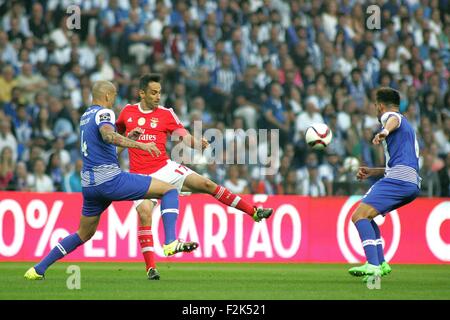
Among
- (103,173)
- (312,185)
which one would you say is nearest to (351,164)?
(312,185)

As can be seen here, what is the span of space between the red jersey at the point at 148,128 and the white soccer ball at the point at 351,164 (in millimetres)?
6170

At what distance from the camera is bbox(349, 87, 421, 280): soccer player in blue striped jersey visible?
445 inches

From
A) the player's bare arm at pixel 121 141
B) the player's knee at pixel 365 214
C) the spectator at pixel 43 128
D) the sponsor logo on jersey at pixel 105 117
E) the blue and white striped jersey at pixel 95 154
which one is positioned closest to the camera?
the player's bare arm at pixel 121 141

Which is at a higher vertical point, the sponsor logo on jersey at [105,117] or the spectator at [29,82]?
the spectator at [29,82]

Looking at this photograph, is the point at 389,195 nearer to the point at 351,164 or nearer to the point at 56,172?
the point at 351,164

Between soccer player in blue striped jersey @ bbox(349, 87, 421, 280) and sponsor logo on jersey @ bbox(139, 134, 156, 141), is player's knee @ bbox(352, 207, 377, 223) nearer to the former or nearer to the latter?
soccer player in blue striped jersey @ bbox(349, 87, 421, 280)

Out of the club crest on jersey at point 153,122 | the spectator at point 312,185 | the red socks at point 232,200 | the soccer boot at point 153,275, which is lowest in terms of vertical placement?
the soccer boot at point 153,275

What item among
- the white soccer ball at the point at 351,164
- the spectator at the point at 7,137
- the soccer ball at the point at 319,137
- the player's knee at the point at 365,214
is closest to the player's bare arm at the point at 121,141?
the player's knee at the point at 365,214

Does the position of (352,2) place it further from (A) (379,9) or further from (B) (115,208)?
(B) (115,208)

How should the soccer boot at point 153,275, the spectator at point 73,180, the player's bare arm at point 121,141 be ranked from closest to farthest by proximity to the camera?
the player's bare arm at point 121,141
the soccer boot at point 153,275
the spectator at point 73,180

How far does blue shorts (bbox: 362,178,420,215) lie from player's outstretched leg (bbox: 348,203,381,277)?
0.29ft

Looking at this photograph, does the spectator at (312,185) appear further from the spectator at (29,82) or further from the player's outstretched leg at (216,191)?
the player's outstretched leg at (216,191)

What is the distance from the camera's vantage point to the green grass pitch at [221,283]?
9.72 metres

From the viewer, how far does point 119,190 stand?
423 inches
